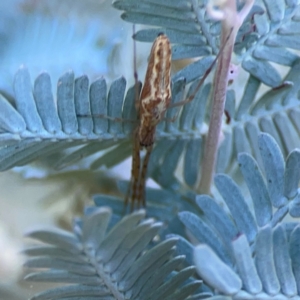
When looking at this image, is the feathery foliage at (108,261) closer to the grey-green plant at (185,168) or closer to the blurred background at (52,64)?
the grey-green plant at (185,168)

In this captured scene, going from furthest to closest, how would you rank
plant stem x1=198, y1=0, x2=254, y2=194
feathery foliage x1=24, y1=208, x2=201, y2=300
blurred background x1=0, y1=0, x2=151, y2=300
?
blurred background x1=0, y1=0, x2=151, y2=300, plant stem x1=198, y1=0, x2=254, y2=194, feathery foliage x1=24, y1=208, x2=201, y2=300

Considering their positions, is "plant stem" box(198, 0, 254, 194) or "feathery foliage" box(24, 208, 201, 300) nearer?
"feathery foliage" box(24, 208, 201, 300)

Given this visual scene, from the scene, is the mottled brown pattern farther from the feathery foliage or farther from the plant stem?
the feathery foliage

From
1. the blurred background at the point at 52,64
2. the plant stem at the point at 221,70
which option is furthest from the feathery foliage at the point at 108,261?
the blurred background at the point at 52,64

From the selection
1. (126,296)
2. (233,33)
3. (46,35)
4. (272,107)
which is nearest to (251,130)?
(272,107)

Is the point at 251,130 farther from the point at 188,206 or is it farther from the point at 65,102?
the point at 65,102

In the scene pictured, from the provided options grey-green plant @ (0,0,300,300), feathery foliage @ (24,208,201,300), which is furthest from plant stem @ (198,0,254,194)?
feathery foliage @ (24,208,201,300)

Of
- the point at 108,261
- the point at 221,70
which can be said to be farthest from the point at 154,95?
the point at 108,261

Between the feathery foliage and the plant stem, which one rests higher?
the plant stem
